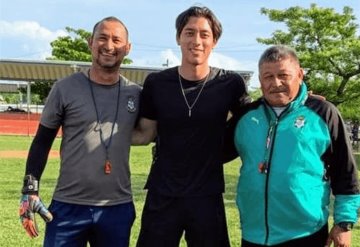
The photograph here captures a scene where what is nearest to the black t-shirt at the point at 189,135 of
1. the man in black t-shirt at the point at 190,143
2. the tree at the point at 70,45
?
the man in black t-shirt at the point at 190,143

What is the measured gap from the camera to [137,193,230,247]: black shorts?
3.29 meters

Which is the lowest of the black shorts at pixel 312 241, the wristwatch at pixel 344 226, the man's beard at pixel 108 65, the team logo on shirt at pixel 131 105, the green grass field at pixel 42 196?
the green grass field at pixel 42 196

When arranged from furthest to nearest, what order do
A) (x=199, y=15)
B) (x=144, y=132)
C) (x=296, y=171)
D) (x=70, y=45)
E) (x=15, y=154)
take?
(x=70, y=45)
(x=15, y=154)
(x=144, y=132)
(x=199, y=15)
(x=296, y=171)

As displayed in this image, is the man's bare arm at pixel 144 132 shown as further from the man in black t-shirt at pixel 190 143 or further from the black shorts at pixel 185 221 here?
the black shorts at pixel 185 221

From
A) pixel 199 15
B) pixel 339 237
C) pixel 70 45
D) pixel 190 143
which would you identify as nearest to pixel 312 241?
pixel 339 237

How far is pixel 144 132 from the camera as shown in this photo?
353cm

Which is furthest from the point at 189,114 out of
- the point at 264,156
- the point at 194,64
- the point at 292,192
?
the point at 292,192

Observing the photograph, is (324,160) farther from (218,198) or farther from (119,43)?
(119,43)

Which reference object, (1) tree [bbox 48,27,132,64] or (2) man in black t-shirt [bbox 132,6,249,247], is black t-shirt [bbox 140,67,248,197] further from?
(1) tree [bbox 48,27,132,64]

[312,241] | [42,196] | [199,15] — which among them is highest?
[199,15]

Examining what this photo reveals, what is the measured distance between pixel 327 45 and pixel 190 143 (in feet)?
77.5

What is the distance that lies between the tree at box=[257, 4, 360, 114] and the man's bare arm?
22.0m

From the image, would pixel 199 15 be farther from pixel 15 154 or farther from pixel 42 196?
pixel 15 154

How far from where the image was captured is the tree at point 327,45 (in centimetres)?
2502
